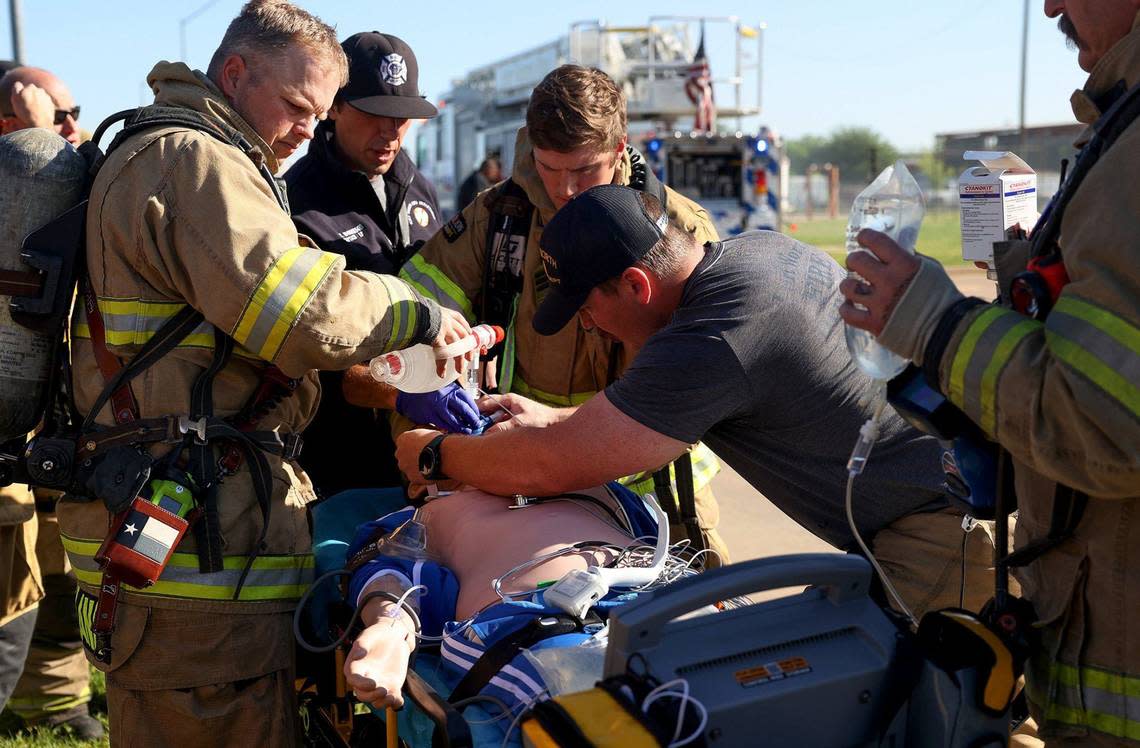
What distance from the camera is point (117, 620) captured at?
2617mm

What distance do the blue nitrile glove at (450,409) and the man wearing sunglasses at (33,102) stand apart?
8.83 feet

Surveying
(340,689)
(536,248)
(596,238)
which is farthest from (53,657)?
(596,238)

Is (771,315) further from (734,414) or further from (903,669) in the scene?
(903,669)

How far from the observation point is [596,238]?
106 inches

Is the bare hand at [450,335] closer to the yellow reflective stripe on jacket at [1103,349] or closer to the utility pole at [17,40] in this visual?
the yellow reflective stripe on jacket at [1103,349]

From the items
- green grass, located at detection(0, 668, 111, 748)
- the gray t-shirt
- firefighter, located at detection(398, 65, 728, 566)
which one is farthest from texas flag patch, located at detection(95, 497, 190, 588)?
green grass, located at detection(0, 668, 111, 748)

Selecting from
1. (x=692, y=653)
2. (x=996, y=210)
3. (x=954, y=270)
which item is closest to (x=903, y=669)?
(x=692, y=653)

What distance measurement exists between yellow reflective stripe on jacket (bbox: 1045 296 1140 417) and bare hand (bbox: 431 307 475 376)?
1651 millimetres

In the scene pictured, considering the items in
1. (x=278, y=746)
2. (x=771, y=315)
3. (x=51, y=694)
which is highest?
(x=771, y=315)

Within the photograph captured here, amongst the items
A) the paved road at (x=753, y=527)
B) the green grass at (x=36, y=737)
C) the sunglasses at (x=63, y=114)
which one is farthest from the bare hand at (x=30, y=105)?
the paved road at (x=753, y=527)

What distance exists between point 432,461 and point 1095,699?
175 centimetres

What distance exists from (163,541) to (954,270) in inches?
726

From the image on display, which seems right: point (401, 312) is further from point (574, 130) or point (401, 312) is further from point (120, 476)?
point (574, 130)

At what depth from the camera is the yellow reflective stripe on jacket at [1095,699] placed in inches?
67.2
